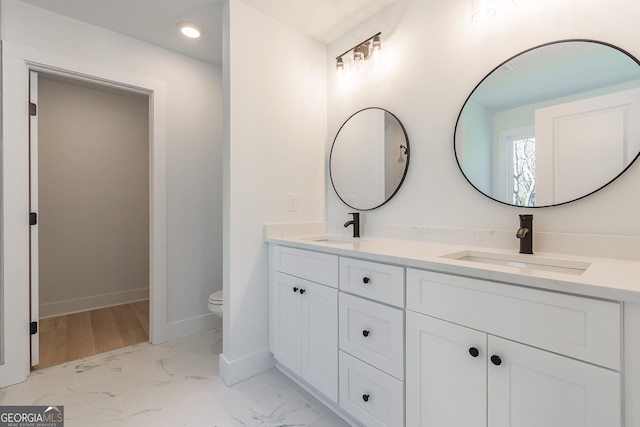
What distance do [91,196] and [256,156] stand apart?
96.6 inches

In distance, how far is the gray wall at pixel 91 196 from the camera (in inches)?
114

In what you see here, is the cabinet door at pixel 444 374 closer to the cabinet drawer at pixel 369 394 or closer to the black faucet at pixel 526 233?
the cabinet drawer at pixel 369 394

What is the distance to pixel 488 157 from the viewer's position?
4.68 feet

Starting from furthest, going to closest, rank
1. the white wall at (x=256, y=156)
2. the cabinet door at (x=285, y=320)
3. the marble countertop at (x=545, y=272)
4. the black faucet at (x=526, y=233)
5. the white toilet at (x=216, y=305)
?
the white toilet at (x=216, y=305) < the white wall at (x=256, y=156) < the cabinet door at (x=285, y=320) < the black faucet at (x=526, y=233) < the marble countertop at (x=545, y=272)

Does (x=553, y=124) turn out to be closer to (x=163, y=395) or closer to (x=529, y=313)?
(x=529, y=313)

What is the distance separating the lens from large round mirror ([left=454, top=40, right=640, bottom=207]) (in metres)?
1.10

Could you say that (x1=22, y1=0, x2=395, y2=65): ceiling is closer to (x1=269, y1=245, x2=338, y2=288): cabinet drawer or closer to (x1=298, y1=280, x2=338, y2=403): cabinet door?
(x1=269, y1=245, x2=338, y2=288): cabinet drawer

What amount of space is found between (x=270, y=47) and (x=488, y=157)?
1551 mm

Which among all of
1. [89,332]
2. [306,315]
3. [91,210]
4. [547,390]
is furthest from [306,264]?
[91,210]

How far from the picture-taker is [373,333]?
1259 mm

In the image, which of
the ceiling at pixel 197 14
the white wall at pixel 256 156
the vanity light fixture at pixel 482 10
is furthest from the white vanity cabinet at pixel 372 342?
the ceiling at pixel 197 14

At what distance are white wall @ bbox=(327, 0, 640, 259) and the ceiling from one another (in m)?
0.15

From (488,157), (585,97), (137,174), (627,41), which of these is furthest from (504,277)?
(137,174)

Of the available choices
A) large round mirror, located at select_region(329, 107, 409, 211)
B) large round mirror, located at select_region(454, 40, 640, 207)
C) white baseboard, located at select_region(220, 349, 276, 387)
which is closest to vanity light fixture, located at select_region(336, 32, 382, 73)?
large round mirror, located at select_region(329, 107, 409, 211)
